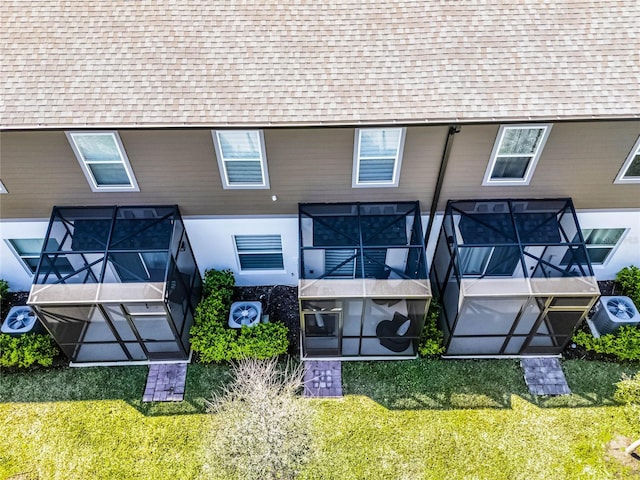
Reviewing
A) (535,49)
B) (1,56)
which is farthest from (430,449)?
(1,56)

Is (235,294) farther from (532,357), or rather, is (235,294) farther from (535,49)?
(535,49)

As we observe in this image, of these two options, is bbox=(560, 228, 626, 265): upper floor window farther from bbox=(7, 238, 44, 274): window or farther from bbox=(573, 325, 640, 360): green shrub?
bbox=(7, 238, 44, 274): window

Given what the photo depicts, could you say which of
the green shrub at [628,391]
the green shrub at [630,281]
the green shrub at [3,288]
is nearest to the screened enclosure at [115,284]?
the green shrub at [3,288]

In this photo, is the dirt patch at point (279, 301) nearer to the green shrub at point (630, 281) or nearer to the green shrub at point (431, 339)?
the green shrub at point (431, 339)

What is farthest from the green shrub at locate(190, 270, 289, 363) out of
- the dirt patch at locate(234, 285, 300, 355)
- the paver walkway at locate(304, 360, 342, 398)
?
the paver walkway at locate(304, 360, 342, 398)

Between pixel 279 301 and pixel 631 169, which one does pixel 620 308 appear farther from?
pixel 279 301

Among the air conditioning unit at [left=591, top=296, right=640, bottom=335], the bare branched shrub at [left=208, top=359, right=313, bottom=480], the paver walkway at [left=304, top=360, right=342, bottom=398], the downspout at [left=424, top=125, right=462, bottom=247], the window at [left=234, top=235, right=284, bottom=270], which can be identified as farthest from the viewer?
the window at [left=234, top=235, right=284, bottom=270]
